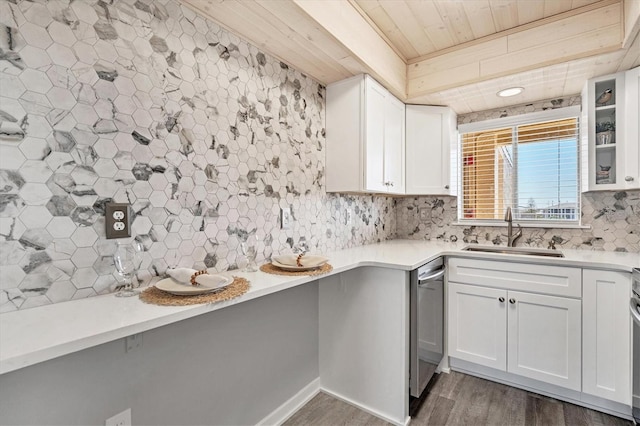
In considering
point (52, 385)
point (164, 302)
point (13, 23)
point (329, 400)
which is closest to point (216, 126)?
point (13, 23)

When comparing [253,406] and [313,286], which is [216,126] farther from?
[253,406]

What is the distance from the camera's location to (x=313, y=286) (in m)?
2.07

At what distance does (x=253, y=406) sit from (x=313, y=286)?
2.48 feet

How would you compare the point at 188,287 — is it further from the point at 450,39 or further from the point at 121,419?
the point at 450,39

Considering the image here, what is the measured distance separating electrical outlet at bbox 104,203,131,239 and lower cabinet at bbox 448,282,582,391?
6.88ft

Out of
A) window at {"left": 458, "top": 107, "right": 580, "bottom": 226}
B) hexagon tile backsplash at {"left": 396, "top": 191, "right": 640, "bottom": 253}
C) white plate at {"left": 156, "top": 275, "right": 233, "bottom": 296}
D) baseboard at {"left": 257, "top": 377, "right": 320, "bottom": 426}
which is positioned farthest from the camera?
window at {"left": 458, "top": 107, "right": 580, "bottom": 226}

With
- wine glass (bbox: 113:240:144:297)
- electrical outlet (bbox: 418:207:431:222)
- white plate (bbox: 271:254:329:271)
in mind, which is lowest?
white plate (bbox: 271:254:329:271)

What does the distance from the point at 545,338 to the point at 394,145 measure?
166cm

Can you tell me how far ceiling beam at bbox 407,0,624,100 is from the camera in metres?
1.76

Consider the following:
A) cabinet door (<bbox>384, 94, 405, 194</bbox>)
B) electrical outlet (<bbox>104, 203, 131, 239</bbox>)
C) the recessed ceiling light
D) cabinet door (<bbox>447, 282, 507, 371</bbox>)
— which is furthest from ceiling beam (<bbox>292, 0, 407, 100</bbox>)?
cabinet door (<bbox>447, 282, 507, 371</bbox>)

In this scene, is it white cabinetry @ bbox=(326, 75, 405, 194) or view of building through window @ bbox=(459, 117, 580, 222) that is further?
view of building through window @ bbox=(459, 117, 580, 222)

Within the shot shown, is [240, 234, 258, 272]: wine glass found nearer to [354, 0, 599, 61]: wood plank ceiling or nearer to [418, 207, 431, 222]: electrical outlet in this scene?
[354, 0, 599, 61]: wood plank ceiling

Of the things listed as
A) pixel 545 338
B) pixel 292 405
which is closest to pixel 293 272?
pixel 292 405

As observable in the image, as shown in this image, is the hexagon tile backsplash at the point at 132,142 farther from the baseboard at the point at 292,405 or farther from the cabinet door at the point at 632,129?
the cabinet door at the point at 632,129
